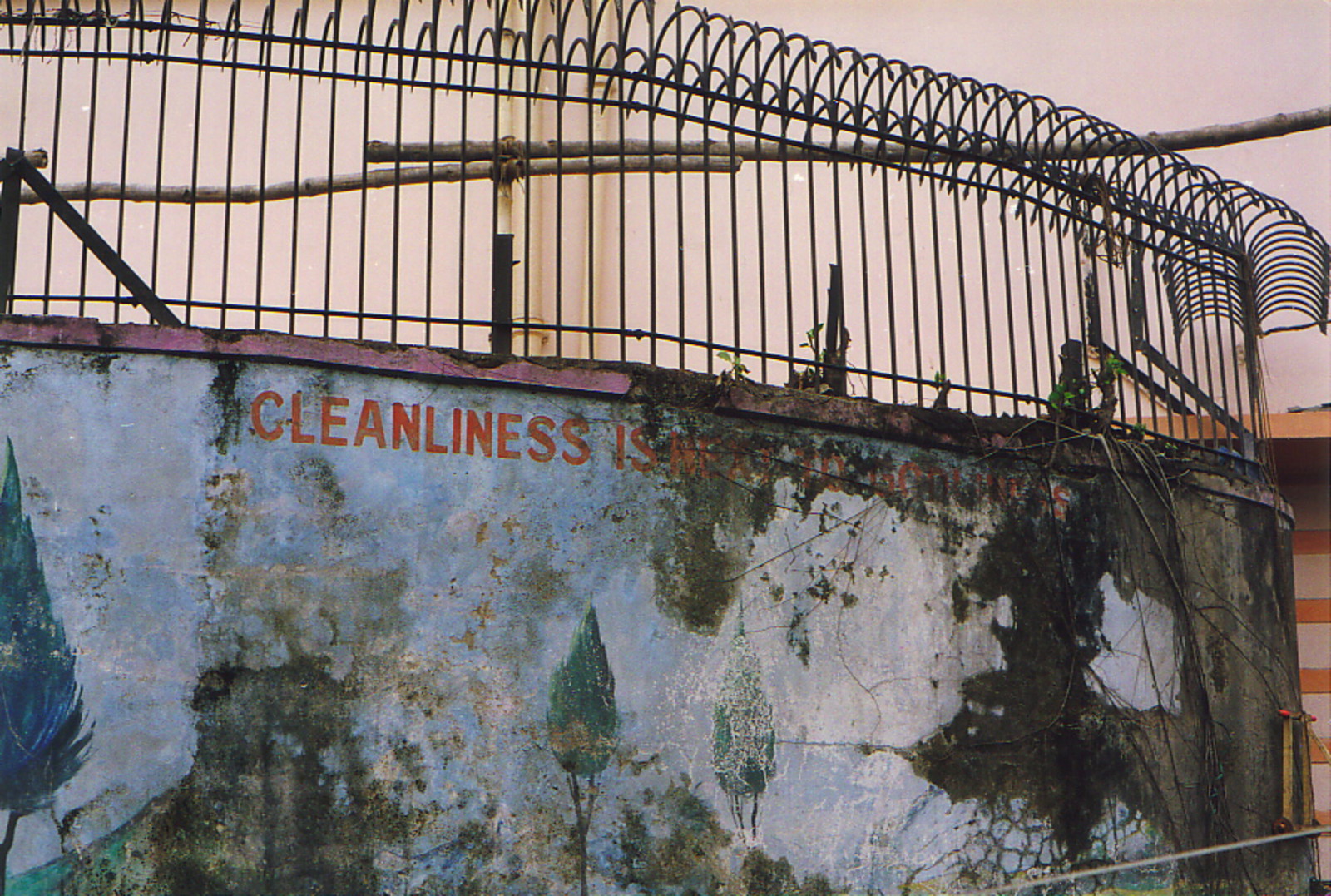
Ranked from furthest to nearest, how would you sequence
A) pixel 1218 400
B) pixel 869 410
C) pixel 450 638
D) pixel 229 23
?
pixel 1218 400
pixel 869 410
pixel 229 23
pixel 450 638

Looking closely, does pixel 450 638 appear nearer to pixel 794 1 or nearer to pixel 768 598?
pixel 768 598

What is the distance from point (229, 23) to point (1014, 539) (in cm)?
419

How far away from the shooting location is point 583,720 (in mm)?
5086

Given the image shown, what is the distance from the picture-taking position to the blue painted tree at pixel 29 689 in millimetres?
4434

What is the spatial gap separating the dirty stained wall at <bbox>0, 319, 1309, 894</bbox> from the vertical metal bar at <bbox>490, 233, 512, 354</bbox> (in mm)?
289

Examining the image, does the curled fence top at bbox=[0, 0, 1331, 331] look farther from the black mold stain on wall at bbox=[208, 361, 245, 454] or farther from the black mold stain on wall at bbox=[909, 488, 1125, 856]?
the black mold stain on wall at bbox=[909, 488, 1125, 856]

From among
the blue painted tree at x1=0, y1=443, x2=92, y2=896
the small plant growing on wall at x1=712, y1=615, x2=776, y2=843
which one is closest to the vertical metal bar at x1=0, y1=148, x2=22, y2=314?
the blue painted tree at x1=0, y1=443, x2=92, y2=896

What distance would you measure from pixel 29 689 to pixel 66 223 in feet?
6.18

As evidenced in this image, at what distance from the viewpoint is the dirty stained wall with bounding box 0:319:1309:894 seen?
15.2ft

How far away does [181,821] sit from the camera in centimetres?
454

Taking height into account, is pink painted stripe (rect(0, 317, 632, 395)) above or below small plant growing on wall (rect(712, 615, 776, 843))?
above

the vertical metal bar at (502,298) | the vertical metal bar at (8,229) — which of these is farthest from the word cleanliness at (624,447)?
the vertical metal bar at (8,229)

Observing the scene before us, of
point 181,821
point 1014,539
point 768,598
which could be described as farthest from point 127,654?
point 1014,539

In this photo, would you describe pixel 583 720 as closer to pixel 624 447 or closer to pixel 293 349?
pixel 624 447
